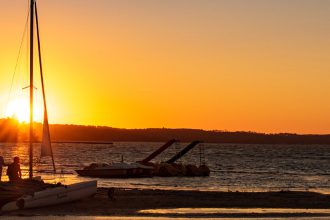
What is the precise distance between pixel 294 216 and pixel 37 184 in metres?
13.2

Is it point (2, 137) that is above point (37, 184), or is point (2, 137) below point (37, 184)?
above

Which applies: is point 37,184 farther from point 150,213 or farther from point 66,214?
point 150,213

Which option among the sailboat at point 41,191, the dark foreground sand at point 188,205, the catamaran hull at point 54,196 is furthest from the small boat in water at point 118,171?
the catamaran hull at point 54,196

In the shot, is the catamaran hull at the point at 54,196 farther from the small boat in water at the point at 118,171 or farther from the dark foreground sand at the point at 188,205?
the small boat in water at the point at 118,171

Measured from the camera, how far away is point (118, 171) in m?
67.9

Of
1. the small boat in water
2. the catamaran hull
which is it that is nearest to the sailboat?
the catamaran hull

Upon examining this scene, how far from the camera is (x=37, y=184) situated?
112 feet

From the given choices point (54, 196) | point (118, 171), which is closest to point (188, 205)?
point (54, 196)

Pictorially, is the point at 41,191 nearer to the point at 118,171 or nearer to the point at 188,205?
the point at 188,205

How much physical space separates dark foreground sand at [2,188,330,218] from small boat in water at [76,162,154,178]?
83.6ft

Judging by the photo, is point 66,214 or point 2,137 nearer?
point 66,214

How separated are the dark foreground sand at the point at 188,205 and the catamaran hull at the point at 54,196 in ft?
0.96

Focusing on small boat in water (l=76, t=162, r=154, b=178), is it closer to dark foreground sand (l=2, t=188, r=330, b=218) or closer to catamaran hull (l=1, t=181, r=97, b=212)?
dark foreground sand (l=2, t=188, r=330, b=218)

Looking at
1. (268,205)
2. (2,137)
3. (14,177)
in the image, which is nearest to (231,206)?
(268,205)
